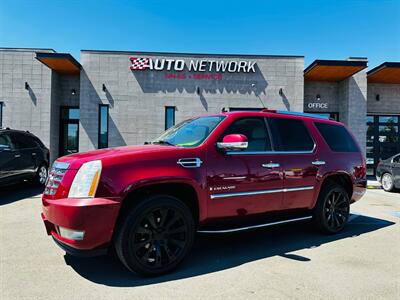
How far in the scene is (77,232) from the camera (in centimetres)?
300

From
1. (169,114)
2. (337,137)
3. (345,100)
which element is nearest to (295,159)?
(337,137)

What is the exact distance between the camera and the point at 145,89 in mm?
15141

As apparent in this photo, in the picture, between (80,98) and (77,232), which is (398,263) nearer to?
(77,232)

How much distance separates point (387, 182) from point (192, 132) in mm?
9706

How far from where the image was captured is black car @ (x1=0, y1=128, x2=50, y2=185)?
7.84 meters

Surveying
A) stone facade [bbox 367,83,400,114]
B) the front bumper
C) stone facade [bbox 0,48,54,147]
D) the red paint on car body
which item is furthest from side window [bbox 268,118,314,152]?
stone facade [bbox 367,83,400,114]

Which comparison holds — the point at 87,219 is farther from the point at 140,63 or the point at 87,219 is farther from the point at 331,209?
the point at 140,63

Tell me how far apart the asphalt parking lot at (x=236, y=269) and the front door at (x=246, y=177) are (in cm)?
67

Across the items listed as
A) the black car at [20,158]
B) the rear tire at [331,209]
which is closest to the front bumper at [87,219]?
the rear tire at [331,209]

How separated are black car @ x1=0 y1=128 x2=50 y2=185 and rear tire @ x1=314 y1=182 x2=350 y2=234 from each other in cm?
752

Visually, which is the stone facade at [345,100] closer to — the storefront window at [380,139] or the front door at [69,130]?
the storefront window at [380,139]

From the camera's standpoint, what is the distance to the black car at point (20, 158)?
7837 mm

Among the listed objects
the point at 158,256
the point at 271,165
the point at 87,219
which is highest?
the point at 271,165

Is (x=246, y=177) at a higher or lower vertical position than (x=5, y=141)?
lower
